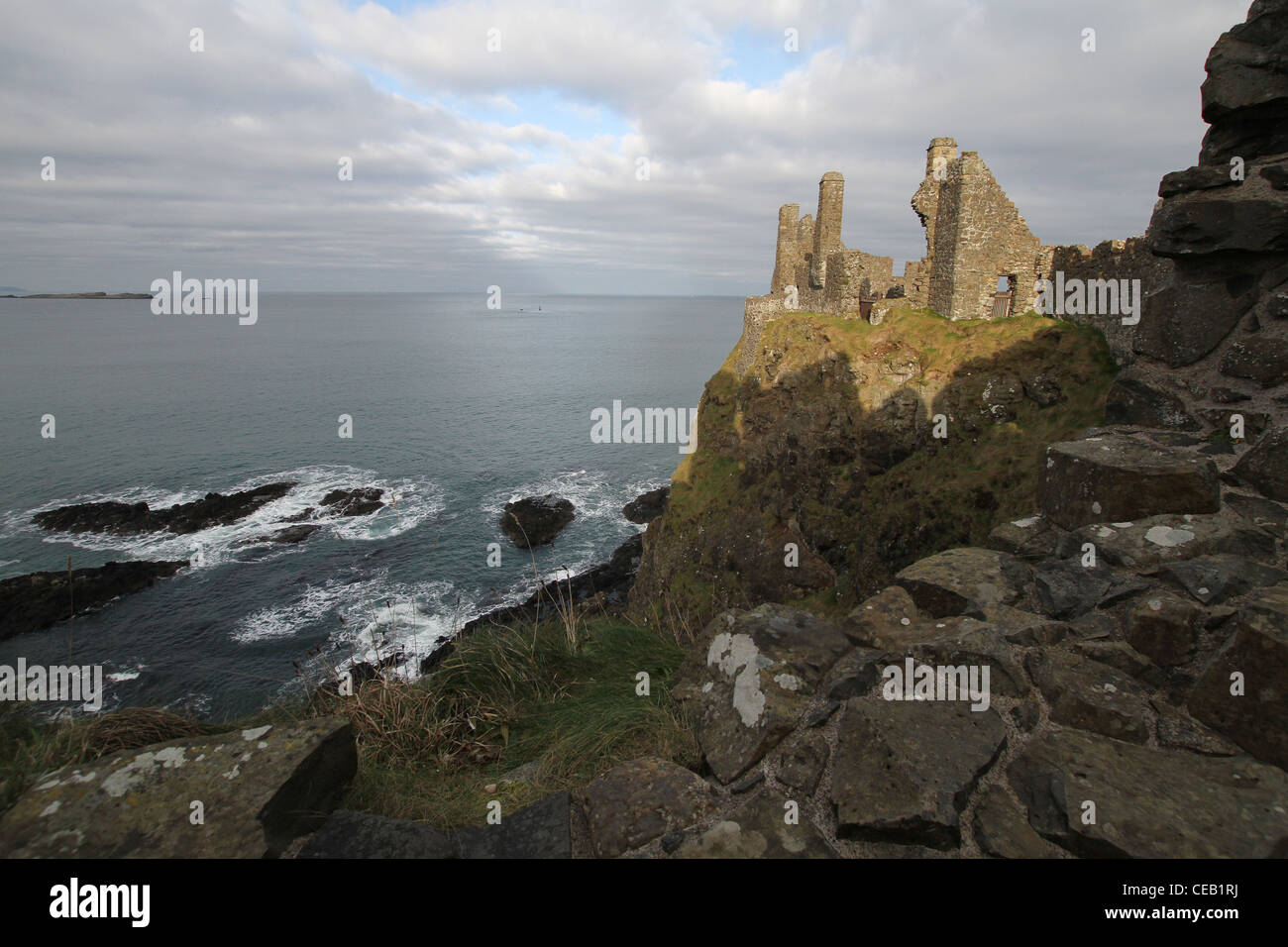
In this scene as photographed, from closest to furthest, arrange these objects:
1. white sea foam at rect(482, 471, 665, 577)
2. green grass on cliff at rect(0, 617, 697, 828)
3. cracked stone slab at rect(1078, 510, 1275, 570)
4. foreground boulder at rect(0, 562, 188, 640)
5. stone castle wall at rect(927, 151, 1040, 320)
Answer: green grass on cliff at rect(0, 617, 697, 828)
cracked stone slab at rect(1078, 510, 1275, 570)
stone castle wall at rect(927, 151, 1040, 320)
foreground boulder at rect(0, 562, 188, 640)
white sea foam at rect(482, 471, 665, 577)

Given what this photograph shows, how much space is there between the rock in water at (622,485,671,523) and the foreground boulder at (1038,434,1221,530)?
3542 centimetres

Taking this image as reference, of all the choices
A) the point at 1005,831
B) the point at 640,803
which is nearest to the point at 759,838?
the point at 640,803

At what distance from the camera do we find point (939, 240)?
75.8 ft

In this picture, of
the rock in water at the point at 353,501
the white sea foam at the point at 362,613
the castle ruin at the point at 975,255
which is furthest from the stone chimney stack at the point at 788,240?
the rock in water at the point at 353,501

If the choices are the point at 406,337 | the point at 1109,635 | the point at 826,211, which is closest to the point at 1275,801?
the point at 1109,635

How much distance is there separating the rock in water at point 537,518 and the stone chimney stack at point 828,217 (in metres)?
21.5

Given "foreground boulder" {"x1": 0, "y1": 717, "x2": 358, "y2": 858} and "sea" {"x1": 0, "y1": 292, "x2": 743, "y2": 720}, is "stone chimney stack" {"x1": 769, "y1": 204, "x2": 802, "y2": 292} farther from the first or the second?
"foreground boulder" {"x1": 0, "y1": 717, "x2": 358, "y2": 858}

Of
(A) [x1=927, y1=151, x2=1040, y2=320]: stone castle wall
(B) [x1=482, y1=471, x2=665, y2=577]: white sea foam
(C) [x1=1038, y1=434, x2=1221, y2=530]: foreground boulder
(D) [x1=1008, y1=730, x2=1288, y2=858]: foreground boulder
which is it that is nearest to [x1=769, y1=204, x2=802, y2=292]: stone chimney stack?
(A) [x1=927, y1=151, x2=1040, y2=320]: stone castle wall

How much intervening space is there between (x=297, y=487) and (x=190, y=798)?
4585 cm

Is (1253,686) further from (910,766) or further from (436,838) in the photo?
(436,838)

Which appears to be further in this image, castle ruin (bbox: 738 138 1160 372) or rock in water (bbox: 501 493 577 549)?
rock in water (bbox: 501 493 577 549)

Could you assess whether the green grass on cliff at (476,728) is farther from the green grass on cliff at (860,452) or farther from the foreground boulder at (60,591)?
the foreground boulder at (60,591)

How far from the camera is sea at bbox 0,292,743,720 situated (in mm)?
25250

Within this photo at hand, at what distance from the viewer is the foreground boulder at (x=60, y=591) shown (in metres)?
26.5
